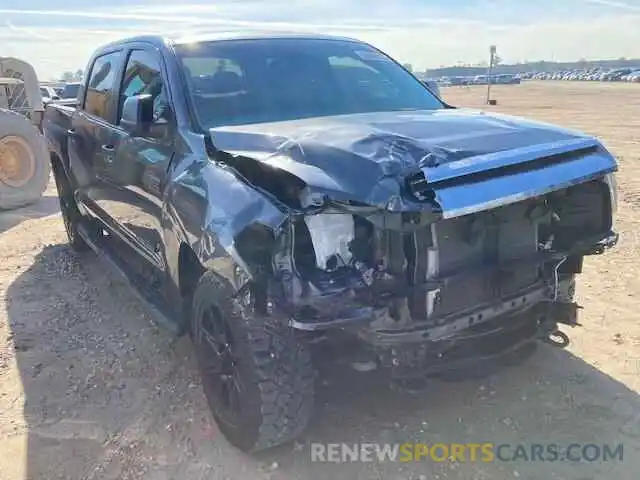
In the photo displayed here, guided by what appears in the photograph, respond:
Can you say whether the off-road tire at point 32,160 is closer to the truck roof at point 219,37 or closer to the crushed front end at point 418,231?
the truck roof at point 219,37

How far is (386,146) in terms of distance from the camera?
9.00 ft

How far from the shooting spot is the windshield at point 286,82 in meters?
3.73

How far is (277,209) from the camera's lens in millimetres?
2643

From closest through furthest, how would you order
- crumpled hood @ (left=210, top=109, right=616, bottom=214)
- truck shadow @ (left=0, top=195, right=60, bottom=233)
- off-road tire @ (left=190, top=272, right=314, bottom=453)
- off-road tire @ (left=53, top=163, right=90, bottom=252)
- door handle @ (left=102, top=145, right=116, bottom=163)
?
crumpled hood @ (left=210, top=109, right=616, bottom=214) → off-road tire @ (left=190, top=272, right=314, bottom=453) → door handle @ (left=102, top=145, right=116, bottom=163) → off-road tire @ (left=53, top=163, right=90, bottom=252) → truck shadow @ (left=0, top=195, right=60, bottom=233)

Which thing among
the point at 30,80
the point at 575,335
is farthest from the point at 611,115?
the point at 575,335

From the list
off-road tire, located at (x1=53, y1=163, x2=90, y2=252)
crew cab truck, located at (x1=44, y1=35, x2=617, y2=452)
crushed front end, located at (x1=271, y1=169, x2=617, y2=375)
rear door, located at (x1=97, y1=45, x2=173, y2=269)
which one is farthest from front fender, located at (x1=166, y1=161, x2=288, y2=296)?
off-road tire, located at (x1=53, y1=163, x2=90, y2=252)

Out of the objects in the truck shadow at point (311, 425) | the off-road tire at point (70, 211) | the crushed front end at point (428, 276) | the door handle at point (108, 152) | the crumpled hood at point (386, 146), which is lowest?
the truck shadow at point (311, 425)

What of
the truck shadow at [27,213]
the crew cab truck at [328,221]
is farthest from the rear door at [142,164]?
the truck shadow at [27,213]

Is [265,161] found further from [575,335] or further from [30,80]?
[30,80]

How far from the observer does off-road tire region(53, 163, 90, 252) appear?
6.50 metres

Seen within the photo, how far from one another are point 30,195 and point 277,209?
771cm

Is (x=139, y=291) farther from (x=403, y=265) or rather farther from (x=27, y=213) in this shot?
(x=27, y=213)

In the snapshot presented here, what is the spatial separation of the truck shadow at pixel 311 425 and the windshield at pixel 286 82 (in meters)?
1.57

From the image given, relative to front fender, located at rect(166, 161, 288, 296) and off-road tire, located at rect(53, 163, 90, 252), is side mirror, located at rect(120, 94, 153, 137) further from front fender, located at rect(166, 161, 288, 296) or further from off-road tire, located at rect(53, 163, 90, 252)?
off-road tire, located at rect(53, 163, 90, 252)
